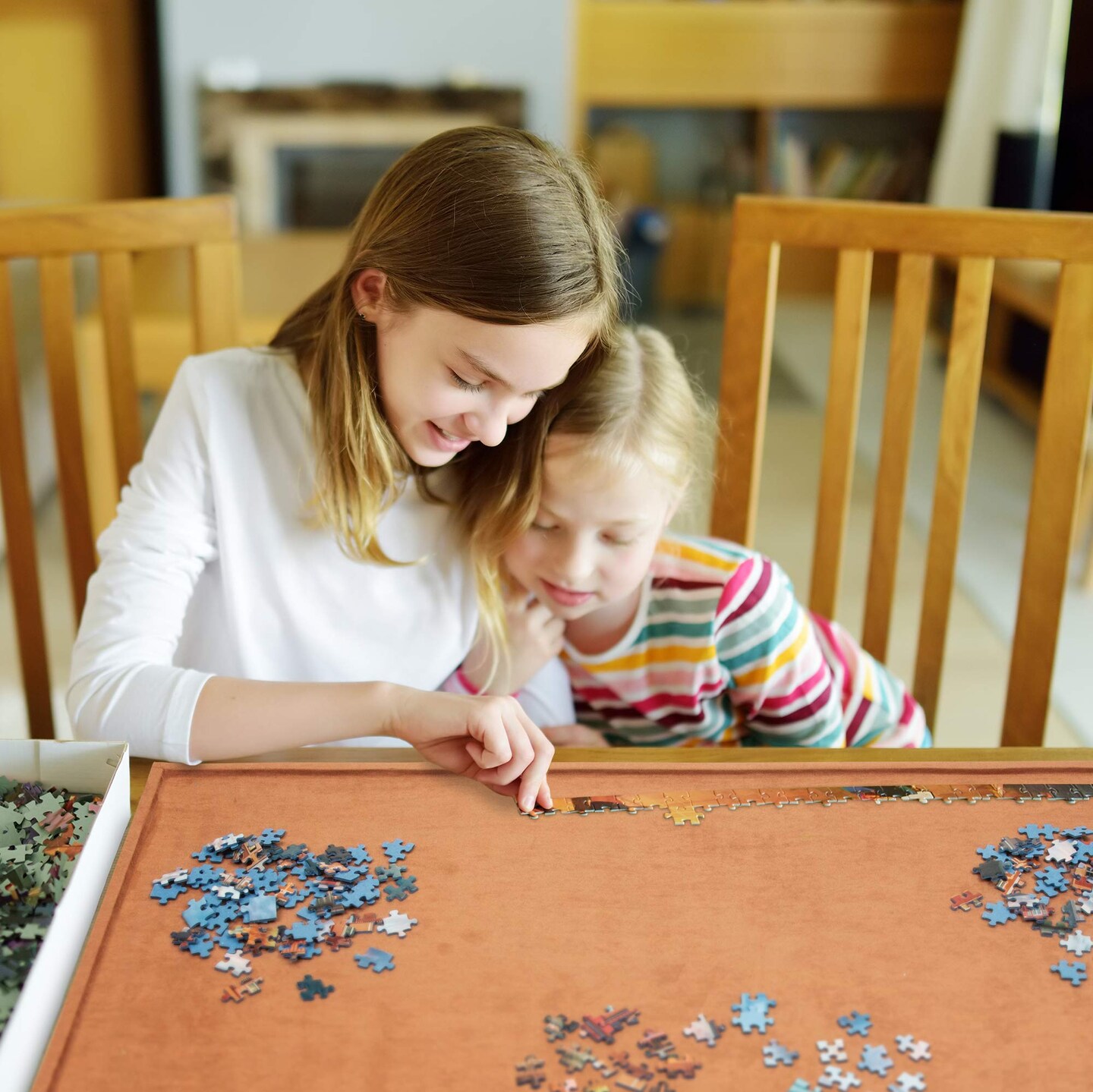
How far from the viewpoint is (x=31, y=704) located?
1.41 meters

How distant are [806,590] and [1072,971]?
2.09 meters

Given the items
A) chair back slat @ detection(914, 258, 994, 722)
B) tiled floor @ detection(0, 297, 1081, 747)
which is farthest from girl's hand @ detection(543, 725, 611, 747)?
chair back slat @ detection(914, 258, 994, 722)

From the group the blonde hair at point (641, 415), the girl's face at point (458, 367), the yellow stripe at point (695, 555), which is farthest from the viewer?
the yellow stripe at point (695, 555)

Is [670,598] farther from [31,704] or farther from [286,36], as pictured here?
[286,36]

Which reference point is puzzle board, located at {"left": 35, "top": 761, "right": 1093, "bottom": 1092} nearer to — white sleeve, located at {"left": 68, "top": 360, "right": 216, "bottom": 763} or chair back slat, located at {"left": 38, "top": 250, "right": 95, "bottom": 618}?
white sleeve, located at {"left": 68, "top": 360, "right": 216, "bottom": 763}

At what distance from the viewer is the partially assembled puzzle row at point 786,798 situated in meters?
0.93

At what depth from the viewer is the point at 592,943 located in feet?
2.62

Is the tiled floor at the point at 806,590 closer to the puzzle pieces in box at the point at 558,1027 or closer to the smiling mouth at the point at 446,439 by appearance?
the smiling mouth at the point at 446,439

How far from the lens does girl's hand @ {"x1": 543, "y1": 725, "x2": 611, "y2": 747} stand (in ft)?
4.21

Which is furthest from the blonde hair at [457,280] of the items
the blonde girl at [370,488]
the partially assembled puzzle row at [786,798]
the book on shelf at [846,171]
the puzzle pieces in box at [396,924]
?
the book on shelf at [846,171]

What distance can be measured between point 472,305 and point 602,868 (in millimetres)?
445

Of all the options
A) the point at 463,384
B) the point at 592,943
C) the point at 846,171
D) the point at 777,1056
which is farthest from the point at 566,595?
the point at 846,171

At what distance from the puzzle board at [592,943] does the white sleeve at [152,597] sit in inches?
2.2

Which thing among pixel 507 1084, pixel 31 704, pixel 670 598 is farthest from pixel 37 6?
pixel 507 1084
